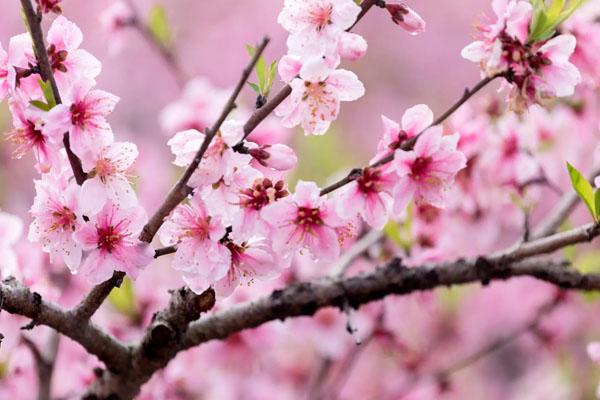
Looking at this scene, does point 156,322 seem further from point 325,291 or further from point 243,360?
point 243,360

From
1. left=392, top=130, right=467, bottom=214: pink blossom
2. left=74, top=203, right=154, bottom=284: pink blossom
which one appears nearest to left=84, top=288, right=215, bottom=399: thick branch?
left=74, top=203, right=154, bottom=284: pink blossom

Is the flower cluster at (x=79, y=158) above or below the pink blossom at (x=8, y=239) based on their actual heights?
below

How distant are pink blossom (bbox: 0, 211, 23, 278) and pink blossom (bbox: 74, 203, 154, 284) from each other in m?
0.45

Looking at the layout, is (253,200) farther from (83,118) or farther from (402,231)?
(402,231)

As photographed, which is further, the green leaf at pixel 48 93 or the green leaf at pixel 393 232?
the green leaf at pixel 393 232

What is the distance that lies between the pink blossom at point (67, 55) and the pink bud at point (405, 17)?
481mm

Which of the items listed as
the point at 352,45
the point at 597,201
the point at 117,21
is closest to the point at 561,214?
the point at 597,201

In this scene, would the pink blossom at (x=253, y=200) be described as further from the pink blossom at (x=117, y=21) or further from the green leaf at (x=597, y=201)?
the pink blossom at (x=117, y=21)

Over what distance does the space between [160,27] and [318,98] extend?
1.57 metres

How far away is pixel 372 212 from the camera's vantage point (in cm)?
137

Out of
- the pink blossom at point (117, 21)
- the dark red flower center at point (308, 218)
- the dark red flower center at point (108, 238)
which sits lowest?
the dark red flower center at point (308, 218)

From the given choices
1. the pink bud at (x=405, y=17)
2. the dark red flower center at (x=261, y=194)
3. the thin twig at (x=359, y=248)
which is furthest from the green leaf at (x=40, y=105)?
the thin twig at (x=359, y=248)

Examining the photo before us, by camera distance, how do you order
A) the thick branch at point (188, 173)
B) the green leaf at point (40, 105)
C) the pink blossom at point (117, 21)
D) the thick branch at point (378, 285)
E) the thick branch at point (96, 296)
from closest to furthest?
the thick branch at point (188, 173), the green leaf at point (40, 105), the thick branch at point (96, 296), the thick branch at point (378, 285), the pink blossom at point (117, 21)

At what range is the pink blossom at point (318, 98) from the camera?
1.32m
